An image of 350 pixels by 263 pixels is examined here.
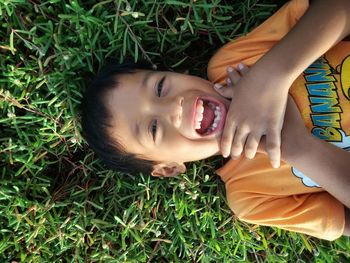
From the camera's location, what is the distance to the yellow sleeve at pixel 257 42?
5.35 feet

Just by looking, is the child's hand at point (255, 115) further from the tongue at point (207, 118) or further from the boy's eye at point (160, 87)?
the boy's eye at point (160, 87)

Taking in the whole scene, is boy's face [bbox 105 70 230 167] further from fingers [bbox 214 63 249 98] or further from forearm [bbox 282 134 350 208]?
forearm [bbox 282 134 350 208]

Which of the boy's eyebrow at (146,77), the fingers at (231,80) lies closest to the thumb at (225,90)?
the fingers at (231,80)

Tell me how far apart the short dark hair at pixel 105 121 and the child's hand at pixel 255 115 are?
1.08ft

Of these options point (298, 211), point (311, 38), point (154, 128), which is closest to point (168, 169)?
point (154, 128)

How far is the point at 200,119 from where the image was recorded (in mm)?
1537

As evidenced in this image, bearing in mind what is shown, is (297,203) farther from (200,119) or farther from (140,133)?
(140,133)

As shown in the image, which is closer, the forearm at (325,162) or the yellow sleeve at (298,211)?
the forearm at (325,162)

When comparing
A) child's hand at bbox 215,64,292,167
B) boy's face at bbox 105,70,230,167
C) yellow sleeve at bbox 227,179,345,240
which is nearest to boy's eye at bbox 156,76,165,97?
boy's face at bbox 105,70,230,167

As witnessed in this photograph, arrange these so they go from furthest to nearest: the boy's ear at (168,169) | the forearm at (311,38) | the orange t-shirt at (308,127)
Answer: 1. the boy's ear at (168,169)
2. the orange t-shirt at (308,127)
3. the forearm at (311,38)

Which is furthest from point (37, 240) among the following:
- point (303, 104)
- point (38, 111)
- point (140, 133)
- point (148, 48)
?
point (303, 104)

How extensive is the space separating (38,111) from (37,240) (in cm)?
55

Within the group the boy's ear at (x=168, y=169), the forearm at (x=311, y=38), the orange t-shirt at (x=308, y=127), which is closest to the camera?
the forearm at (x=311, y=38)

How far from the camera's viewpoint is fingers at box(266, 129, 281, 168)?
4.99ft
